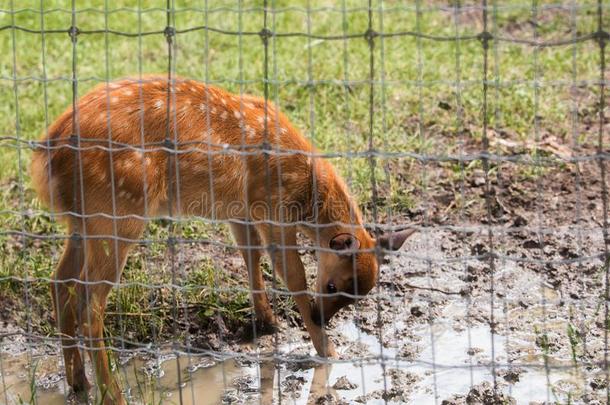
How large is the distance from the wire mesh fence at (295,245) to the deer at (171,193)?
0.5 inches

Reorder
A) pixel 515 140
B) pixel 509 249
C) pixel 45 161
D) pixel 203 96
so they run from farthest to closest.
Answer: pixel 515 140
pixel 509 249
pixel 203 96
pixel 45 161

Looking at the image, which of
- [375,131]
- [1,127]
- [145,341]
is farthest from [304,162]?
[1,127]

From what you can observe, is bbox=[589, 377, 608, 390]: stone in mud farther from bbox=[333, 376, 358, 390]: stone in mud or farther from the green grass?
the green grass

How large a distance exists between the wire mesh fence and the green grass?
3 centimetres

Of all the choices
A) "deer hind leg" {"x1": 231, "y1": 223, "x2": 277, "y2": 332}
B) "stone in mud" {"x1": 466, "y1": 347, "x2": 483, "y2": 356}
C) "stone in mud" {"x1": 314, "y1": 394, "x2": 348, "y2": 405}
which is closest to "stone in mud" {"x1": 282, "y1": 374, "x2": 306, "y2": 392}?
"stone in mud" {"x1": 314, "y1": 394, "x2": 348, "y2": 405}

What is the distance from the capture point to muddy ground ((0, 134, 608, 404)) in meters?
5.66

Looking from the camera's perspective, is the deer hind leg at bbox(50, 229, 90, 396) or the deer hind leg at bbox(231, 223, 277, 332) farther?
the deer hind leg at bbox(231, 223, 277, 332)

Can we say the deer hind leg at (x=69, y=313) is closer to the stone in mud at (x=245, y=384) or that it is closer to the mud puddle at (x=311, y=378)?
the mud puddle at (x=311, y=378)

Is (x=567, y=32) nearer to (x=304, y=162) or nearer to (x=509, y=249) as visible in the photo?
(x=509, y=249)

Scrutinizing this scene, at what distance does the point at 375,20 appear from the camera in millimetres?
9867

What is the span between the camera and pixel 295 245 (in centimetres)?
636

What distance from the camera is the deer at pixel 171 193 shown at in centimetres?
537

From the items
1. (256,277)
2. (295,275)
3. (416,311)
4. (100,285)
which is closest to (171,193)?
(100,285)

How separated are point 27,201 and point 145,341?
68.7 inches
